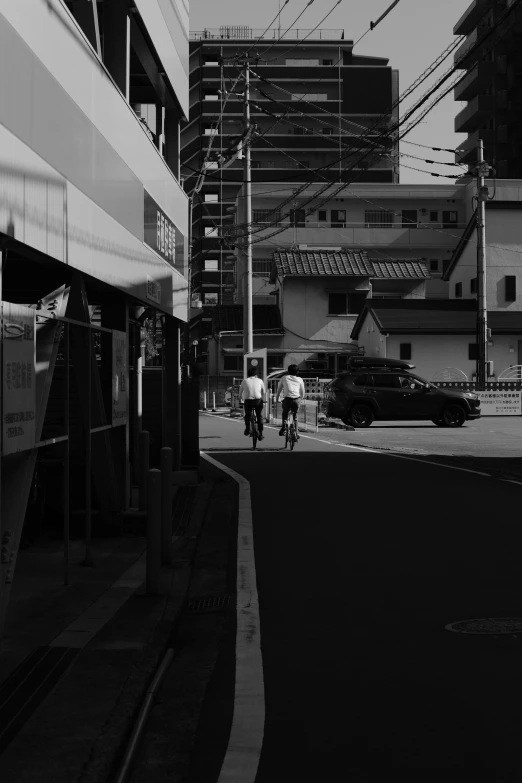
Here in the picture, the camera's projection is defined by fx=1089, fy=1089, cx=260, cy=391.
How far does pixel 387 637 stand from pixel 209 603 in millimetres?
1788

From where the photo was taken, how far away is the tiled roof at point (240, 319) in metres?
61.4

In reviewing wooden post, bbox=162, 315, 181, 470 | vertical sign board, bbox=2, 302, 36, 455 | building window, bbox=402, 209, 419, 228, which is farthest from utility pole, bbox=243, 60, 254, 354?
building window, bbox=402, 209, 419, 228

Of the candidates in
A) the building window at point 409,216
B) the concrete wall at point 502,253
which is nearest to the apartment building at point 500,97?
the building window at point 409,216

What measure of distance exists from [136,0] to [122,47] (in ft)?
1.97

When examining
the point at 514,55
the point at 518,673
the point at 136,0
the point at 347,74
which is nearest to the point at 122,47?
the point at 136,0

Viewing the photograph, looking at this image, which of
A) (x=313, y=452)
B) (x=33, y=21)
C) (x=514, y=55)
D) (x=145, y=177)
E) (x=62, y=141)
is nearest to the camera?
(x=33, y=21)

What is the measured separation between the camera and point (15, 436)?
250 inches

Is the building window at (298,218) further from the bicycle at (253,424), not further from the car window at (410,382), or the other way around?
the bicycle at (253,424)

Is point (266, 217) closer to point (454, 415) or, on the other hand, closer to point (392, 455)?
point (454, 415)

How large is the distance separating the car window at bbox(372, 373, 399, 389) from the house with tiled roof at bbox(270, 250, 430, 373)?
23.9 m

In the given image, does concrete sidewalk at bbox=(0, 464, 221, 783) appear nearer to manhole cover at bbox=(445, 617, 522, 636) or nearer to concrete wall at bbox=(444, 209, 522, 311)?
manhole cover at bbox=(445, 617, 522, 636)

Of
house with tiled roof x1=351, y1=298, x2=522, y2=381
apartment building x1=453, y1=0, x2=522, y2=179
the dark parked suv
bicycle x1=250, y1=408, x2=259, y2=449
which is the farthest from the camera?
apartment building x1=453, y1=0, x2=522, y2=179

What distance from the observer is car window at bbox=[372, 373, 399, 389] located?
35500mm

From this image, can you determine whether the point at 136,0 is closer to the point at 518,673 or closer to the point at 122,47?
the point at 122,47
